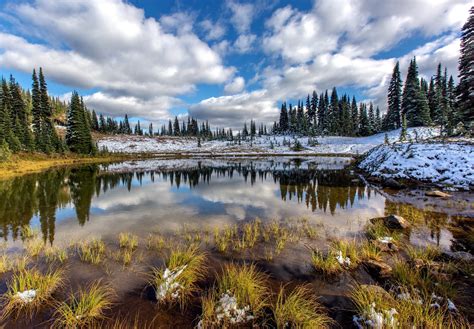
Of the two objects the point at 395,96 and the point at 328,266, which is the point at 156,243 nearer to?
the point at 328,266

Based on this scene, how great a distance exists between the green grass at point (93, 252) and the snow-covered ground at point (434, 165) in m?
22.0

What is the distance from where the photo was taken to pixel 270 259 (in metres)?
7.07

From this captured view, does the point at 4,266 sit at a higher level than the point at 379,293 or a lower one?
lower

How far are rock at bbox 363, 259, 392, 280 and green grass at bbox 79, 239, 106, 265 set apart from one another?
312 inches

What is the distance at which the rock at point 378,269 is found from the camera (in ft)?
19.2

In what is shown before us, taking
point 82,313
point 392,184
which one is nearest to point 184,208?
point 82,313

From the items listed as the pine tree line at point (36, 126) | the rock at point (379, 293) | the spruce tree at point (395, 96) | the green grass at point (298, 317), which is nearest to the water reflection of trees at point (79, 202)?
Result: the rock at point (379, 293)

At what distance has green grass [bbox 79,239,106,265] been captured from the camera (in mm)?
6902

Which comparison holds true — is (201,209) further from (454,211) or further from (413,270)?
(454,211)

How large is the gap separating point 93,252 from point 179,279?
3.75m

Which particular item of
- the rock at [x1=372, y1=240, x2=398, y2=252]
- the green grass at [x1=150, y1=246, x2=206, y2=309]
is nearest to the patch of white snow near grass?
the green grass at [x1=150, y1=246, x2=206, y2=309]

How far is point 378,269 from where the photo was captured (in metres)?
6.04

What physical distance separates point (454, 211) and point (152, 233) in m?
14.6

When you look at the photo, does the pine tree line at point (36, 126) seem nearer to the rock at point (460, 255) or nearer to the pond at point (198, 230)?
the pond at point (198, 230)
